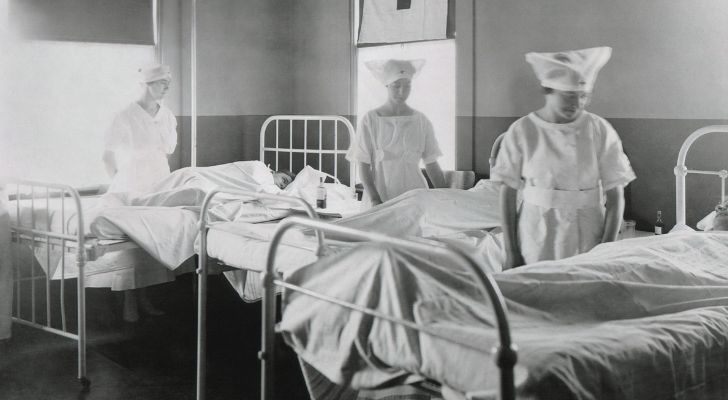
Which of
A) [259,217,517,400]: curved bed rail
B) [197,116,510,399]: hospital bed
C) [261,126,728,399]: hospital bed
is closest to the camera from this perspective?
[259,217,517,400]: curved bed rail

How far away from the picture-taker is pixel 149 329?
5.12 metres

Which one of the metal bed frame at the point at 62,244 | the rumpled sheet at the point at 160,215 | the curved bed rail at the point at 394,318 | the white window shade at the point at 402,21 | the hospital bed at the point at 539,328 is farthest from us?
the white window shade at the point at 402,21

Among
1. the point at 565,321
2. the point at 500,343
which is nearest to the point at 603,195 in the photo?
the point at 565,321

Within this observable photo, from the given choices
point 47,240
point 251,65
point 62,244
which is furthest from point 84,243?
point 251,65

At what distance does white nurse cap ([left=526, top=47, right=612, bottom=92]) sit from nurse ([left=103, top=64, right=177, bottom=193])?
121 inches

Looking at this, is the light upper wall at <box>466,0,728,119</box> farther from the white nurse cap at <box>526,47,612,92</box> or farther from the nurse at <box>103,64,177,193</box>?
the nurse at <box>103,64,177,193</box>

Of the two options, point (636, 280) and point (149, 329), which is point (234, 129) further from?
point (636, 280)

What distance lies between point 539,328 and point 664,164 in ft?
9.53

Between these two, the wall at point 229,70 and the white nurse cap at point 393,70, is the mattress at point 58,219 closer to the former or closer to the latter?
the white nurse cap at point 393,70

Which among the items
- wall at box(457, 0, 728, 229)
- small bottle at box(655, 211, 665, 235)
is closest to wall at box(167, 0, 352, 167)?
wall at box(457, 0, 728, 229)

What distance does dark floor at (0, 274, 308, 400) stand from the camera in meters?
→ 3.95

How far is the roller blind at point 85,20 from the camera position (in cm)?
573

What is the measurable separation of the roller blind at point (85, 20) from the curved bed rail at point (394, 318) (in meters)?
4.08

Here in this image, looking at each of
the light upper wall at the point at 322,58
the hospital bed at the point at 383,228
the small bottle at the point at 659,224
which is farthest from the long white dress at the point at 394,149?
the light upper wall at the point at 322,58
